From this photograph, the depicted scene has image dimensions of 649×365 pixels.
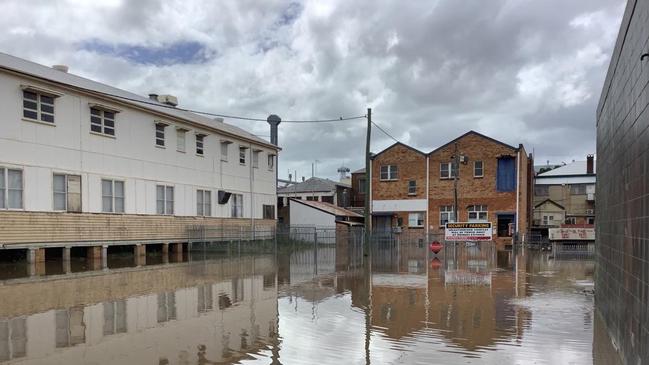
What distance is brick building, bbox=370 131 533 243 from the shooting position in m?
43.5

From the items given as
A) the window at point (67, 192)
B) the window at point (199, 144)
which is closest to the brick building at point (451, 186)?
the window at point (199, 144)

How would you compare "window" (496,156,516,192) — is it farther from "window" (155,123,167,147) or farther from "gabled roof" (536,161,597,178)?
"window" (155,123,167,147)

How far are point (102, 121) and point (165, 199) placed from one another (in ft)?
18.0

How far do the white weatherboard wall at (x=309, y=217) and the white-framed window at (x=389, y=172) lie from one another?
29.0ft

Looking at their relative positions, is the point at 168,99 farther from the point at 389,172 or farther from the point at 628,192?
the point at 628,192

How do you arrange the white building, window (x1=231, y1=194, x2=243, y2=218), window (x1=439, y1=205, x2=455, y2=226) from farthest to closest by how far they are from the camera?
window (x1=439, y1=205, x2=455, y2=226)
window (x1=231, y1=194, x2=243, y2=218)
the white building

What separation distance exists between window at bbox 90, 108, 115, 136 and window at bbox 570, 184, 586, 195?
4785 cm

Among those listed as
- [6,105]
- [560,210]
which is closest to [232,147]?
[6,105]

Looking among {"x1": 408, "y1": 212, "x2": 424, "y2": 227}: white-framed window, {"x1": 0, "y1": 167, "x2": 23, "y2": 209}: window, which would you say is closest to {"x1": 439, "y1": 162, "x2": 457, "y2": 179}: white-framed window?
{"x1": 408, "y1": 212, "x2": 424, "y2": 227}: white-framed window

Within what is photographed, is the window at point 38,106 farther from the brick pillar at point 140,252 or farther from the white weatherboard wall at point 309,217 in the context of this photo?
the white weatherboard wall at point 309,217

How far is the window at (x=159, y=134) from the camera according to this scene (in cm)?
2808

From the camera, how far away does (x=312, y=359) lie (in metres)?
7.23

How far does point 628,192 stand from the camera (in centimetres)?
657

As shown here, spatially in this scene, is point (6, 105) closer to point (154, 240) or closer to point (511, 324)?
point (154, 240)
